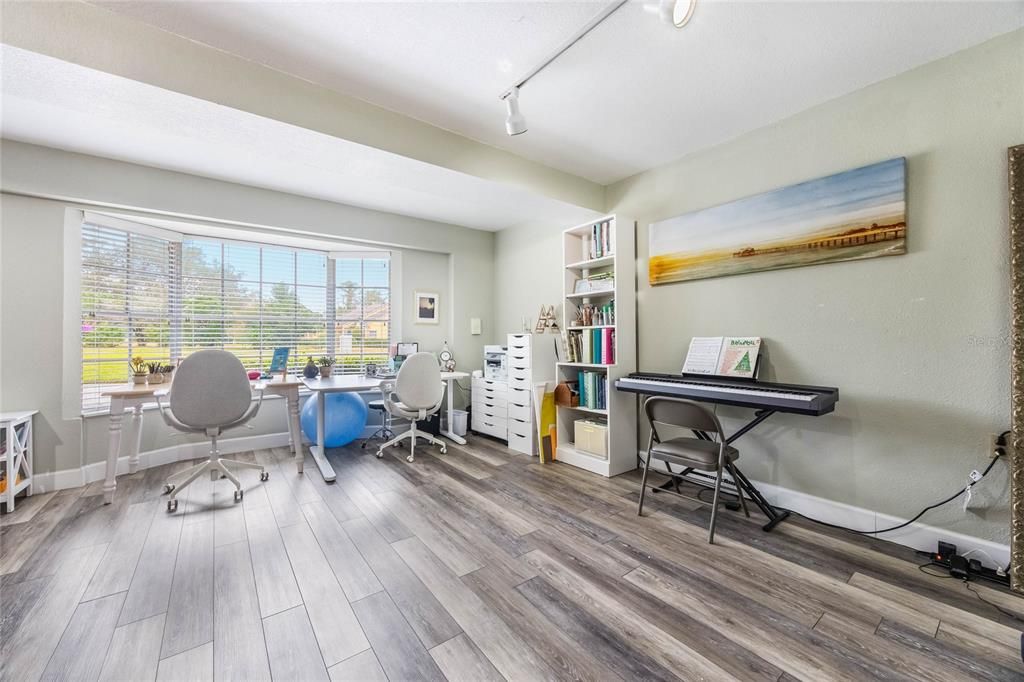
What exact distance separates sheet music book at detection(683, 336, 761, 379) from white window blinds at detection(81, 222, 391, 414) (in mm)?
3462

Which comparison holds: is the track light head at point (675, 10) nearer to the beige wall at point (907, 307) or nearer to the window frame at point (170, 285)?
the beige wall at point (907, 307)

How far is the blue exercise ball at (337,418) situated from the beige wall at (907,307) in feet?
11.6

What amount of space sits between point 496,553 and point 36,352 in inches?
148

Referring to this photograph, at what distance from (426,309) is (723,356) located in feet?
11.4

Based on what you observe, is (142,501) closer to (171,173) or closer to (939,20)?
(171,173)

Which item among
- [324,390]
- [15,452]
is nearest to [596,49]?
[324,390]

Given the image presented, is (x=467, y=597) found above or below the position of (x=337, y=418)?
below

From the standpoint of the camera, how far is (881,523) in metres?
2.23

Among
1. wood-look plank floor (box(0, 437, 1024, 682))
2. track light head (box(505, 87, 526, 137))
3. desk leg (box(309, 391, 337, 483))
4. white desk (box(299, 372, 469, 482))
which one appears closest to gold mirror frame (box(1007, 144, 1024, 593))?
wood-look plank floor (box(0, 437, 1024, 682))

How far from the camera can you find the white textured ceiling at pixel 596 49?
1.78m

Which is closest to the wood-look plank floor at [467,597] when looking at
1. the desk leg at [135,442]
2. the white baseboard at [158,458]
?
the white baseboard at [158,458]

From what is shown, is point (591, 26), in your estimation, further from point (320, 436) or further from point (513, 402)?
point (320, 436)

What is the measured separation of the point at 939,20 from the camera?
72.4 inches

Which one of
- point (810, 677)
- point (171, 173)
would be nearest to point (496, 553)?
point (810, 677)
